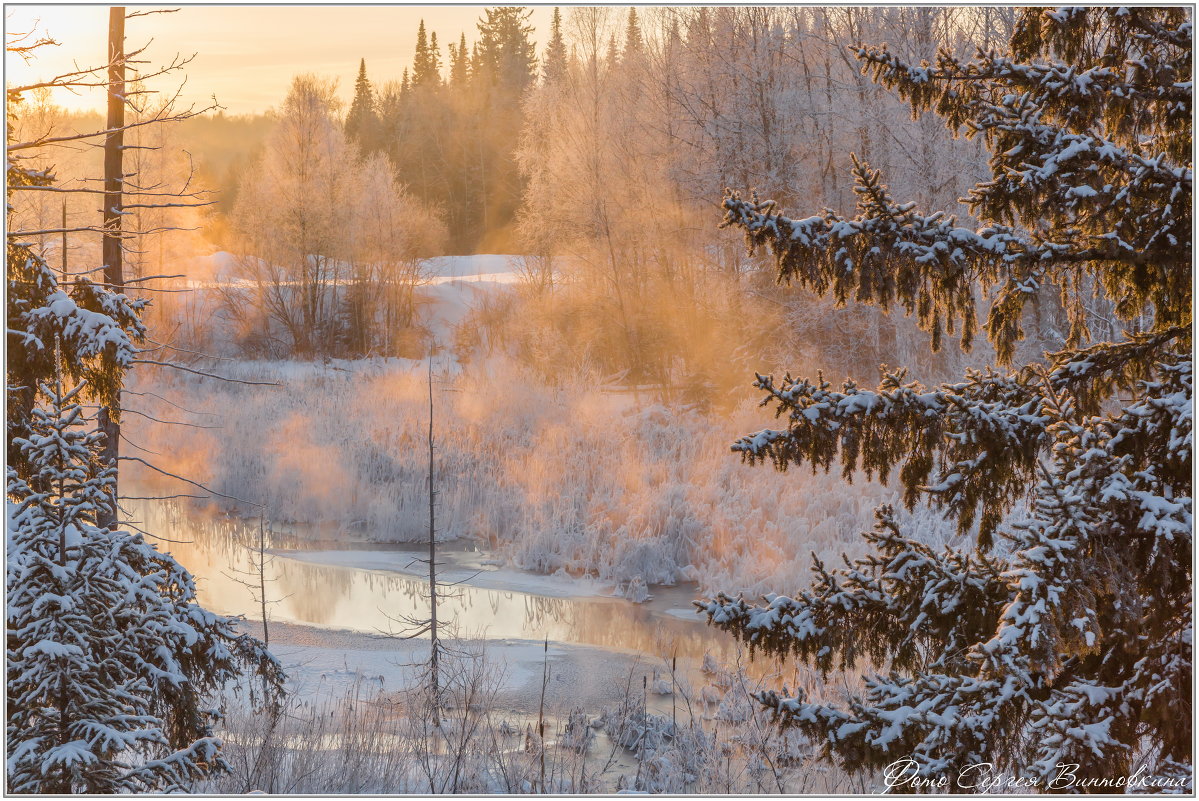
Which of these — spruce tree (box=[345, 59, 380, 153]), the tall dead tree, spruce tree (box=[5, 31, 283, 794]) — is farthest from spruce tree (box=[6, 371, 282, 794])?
spruce tree (box=[345, 59, 380, 153])

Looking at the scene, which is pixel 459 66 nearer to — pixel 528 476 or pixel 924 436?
pixel 528 476

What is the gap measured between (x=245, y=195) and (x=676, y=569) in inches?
988

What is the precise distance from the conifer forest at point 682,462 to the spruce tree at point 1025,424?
0.06ft

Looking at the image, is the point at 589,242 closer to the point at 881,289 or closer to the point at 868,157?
the point at 868,157

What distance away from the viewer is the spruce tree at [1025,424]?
343 centimetres

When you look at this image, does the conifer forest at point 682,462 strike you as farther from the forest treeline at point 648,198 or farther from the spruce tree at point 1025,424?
the forest treeline at point 648,198

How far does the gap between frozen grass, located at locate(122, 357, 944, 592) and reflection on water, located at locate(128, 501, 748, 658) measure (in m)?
1.14

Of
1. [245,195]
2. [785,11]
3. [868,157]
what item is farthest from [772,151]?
[245,195]

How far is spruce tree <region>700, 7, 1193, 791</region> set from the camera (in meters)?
3.43

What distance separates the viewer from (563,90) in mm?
26391

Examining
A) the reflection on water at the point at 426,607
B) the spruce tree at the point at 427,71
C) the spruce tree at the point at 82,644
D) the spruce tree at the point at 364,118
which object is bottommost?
the reflection on water at the point at 426,607

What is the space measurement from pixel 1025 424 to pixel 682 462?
12.3 m

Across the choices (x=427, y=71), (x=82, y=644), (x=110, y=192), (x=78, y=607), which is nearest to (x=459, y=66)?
(x=427, y=71)

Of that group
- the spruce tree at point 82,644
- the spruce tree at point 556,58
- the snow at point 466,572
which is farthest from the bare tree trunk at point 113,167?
the spruce tree at point 556,58
